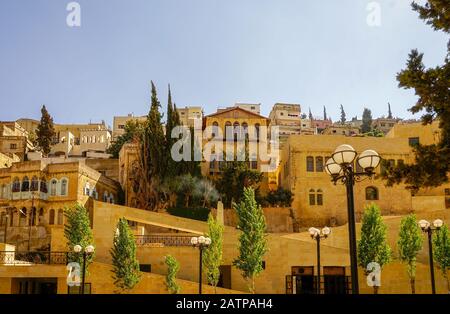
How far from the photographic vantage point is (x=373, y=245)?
3083 centimetres

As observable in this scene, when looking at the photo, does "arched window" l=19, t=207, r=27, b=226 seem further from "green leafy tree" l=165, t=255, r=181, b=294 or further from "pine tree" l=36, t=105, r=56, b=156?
"pine tree" l=36, t=105, r=56, b=156

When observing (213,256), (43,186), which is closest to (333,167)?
(213,256)

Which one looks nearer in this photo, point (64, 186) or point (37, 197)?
point (37, 197)

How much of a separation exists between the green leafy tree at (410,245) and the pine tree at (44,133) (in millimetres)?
47255

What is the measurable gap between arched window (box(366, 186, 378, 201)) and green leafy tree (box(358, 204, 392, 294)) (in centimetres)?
1447

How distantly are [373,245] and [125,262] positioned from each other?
13854 mm

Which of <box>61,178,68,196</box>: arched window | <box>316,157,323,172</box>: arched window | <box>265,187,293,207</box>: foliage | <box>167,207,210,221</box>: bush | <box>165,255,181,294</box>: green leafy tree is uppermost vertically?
<box>316,157,323,172</box>: arched window

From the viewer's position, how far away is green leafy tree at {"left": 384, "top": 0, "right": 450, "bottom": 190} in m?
12.8

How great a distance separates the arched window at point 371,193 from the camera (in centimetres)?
4547

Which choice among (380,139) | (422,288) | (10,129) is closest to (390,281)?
(422,288)

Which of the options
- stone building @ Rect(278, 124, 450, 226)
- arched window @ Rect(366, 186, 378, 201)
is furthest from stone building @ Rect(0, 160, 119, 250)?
arched window @ Rect(366, 186, 378, 201)

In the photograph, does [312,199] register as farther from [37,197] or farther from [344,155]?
[344,155]

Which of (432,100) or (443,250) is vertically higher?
(432,100)
